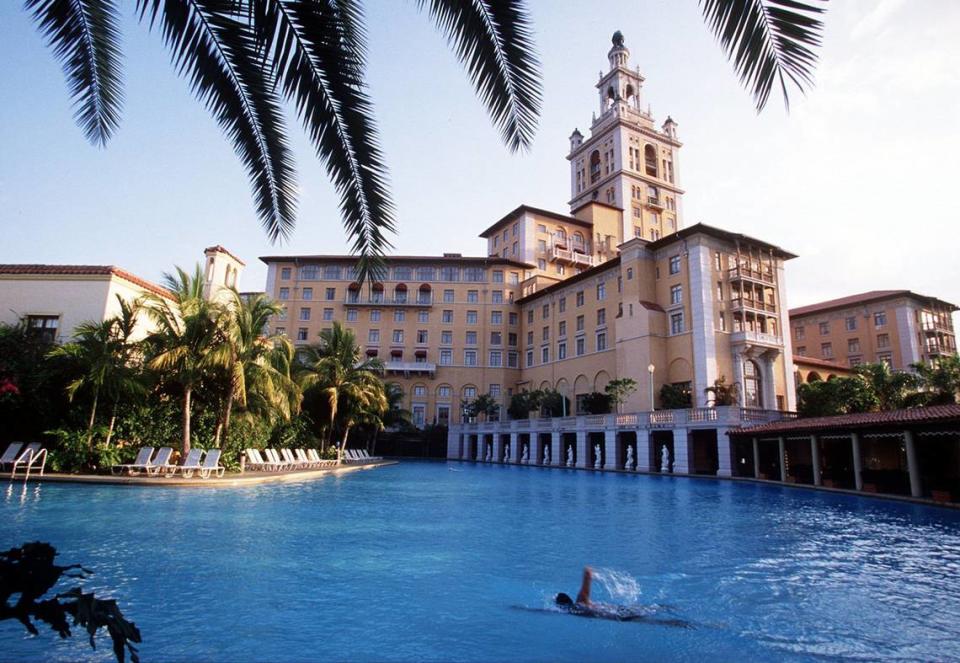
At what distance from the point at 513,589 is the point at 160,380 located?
16.1 meters

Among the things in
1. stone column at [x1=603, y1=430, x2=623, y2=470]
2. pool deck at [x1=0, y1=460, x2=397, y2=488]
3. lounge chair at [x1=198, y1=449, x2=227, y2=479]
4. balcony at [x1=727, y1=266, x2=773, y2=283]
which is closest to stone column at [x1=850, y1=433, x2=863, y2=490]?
stone column at [x1=603, y1=430, x2=623, y2=470]

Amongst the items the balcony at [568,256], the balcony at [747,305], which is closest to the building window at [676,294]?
the balcony at [747,305]

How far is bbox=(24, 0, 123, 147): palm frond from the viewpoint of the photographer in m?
3.91

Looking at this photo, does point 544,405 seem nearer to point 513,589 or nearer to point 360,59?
point 513,589

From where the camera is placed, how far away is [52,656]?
4.30 metres

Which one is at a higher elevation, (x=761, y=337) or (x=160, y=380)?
(x=761, y=337)

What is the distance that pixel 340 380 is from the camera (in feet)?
101

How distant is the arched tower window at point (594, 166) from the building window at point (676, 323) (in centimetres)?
3213

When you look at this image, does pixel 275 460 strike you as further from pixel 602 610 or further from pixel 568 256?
pixel 568 256

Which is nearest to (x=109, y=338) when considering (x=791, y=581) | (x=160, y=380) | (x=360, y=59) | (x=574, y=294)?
(x=160, y=380)

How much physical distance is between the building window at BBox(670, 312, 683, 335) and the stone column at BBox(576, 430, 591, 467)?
32.3 feet

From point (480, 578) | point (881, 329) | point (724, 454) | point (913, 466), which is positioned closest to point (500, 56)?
point (480, 578)

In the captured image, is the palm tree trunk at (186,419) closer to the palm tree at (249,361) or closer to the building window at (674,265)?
the palm tree at (249,361)

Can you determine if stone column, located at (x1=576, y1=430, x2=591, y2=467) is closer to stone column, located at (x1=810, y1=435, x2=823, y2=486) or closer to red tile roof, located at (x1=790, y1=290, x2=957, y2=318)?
stone column, located at (x1=810, y1=435, x2=823, y2=486)
